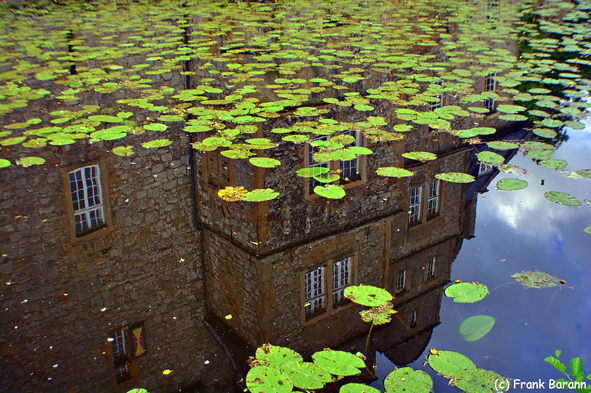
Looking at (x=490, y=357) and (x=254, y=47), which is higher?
(x=254, y=47)

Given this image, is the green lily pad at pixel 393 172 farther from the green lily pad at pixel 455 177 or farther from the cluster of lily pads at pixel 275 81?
the green lily pad at pixel 455 177

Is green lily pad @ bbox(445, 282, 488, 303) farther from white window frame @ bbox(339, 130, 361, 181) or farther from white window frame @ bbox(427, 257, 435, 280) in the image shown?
white window frame @ bbox(339, 130, 361, 181)

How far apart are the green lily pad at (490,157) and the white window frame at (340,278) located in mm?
1730

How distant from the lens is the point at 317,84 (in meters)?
6.53

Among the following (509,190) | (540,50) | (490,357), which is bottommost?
(490,357)

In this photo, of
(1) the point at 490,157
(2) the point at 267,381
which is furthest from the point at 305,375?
(1) the point at 490,157

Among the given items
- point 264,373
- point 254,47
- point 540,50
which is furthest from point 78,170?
point 540,50

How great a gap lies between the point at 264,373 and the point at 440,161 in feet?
9.70

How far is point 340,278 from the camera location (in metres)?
3.78

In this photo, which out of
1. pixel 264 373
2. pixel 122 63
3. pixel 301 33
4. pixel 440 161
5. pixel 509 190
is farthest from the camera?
pixel 301 33

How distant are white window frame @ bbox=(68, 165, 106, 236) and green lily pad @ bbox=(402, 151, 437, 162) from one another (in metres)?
3.16

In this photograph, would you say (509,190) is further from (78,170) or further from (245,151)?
(78,170)

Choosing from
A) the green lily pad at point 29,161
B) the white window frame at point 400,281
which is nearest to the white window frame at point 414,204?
the white window frame at point 400,281

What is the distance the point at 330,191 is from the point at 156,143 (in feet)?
6.94
